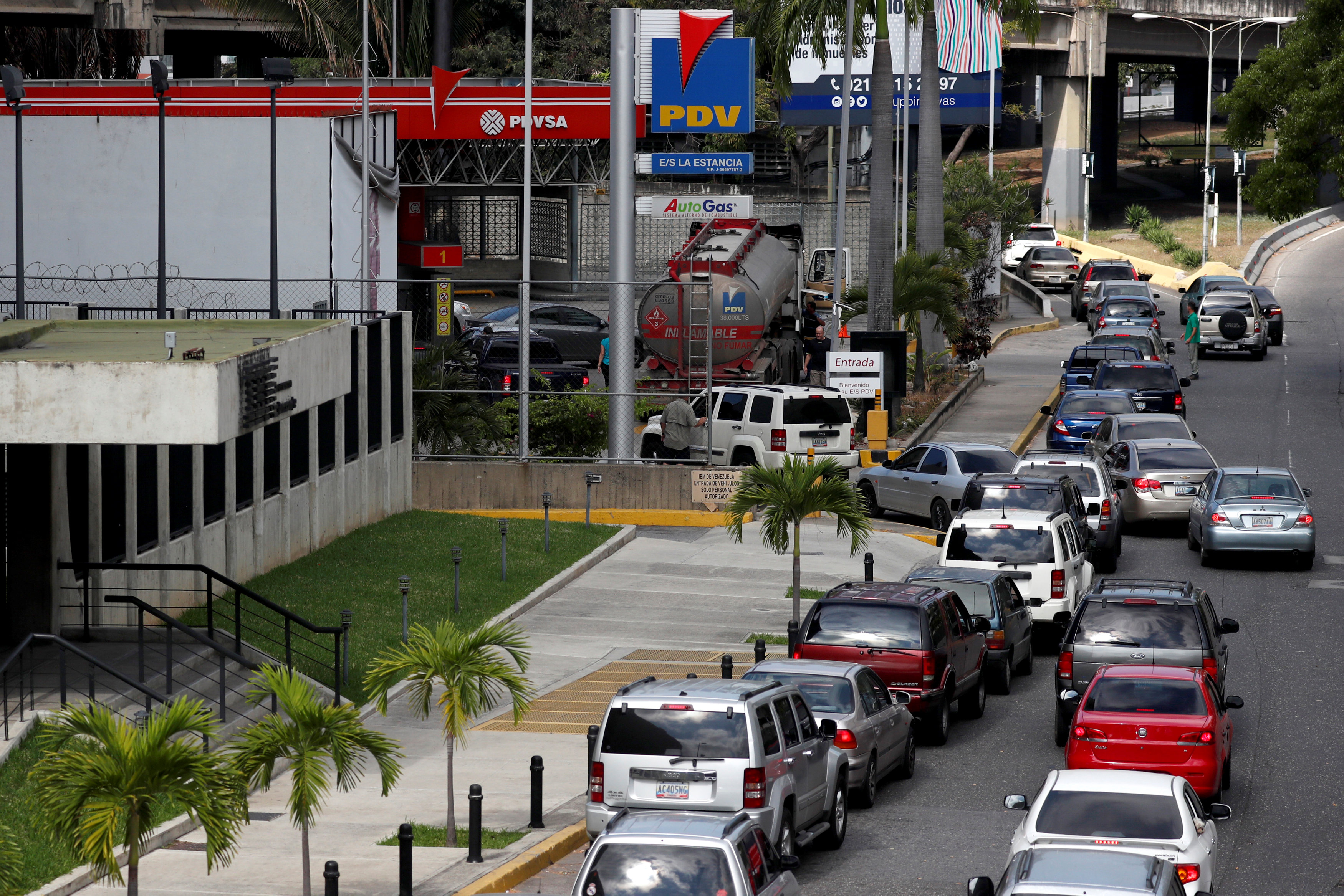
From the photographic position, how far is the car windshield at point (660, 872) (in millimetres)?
10203

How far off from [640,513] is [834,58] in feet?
175

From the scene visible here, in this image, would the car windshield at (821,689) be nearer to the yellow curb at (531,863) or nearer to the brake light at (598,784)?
the yellow curb at (531,863)

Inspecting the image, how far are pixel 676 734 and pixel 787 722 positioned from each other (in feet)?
3.63

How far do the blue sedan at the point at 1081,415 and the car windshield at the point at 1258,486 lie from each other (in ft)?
20.9

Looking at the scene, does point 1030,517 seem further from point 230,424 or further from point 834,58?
point 834,58

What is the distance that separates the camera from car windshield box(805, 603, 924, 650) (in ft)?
57.4

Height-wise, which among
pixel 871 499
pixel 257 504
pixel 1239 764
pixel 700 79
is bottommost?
pixel 1239 764

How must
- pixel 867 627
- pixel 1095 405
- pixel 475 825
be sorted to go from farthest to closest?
1. pixel 1095 405
2. pixel 867 627
3. pixel 475 825

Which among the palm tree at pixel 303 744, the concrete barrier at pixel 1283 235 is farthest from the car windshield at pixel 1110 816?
the concrete barrier at pixel 1283 235

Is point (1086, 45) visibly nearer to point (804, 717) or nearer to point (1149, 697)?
point (1149, 697)

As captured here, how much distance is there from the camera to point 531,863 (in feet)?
43.4

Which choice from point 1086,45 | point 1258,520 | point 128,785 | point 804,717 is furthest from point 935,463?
point 1086,45

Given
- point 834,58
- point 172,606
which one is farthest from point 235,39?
point 172,606

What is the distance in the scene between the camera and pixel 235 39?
76.8 meters
